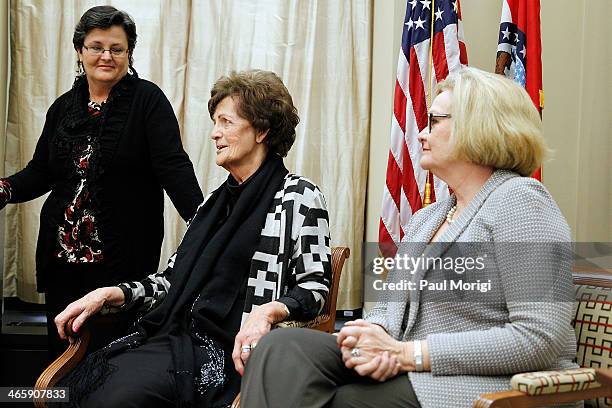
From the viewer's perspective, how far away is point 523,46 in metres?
3.26

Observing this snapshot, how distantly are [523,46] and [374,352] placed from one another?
2038 mm

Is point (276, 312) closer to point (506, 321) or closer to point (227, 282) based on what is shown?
point (227, 282)

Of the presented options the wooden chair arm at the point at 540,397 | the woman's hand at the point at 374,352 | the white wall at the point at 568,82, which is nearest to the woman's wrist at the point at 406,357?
the woman's hand at the point at 374,352

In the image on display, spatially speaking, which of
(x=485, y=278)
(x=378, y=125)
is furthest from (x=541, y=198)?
(x=378, y=125)

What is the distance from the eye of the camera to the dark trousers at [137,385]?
6.63 feet

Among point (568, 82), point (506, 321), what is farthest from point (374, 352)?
point (568, 82)

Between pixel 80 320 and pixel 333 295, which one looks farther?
pixel 333 295

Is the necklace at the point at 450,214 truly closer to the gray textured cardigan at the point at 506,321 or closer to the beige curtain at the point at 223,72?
the gray textured cardigan at the point at 506,321

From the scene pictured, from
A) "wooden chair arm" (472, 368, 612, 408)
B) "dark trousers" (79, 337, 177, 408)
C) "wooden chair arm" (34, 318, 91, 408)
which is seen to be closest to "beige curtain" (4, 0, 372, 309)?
"wooden chair arm" (34, 318, 91, 408)

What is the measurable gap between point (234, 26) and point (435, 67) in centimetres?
126

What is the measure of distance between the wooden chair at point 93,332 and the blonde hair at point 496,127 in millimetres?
754

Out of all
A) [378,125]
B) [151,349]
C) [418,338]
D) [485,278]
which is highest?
[378,125]

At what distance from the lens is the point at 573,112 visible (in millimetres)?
3777

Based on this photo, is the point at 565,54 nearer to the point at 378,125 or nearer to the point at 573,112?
the point at 573,112
